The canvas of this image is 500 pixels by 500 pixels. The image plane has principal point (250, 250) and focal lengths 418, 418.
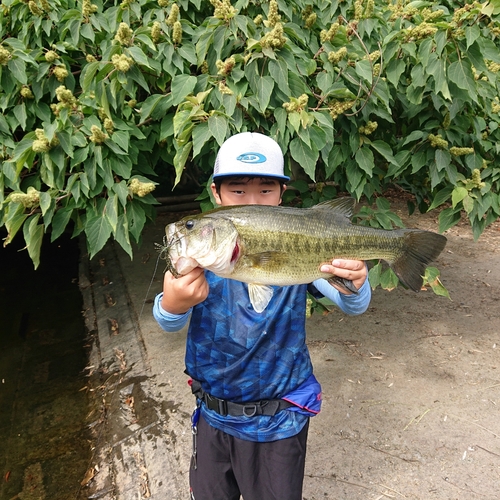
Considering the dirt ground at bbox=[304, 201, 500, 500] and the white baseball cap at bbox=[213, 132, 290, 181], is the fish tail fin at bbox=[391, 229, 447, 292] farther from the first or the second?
the dirt ground at bbox=[304, 201, 500, 500]

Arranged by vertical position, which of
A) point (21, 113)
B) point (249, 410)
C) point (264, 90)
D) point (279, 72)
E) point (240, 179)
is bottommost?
point (249, 410)

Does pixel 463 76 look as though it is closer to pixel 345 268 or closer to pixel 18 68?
pixel 345 268

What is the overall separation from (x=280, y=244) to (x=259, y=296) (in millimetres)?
233

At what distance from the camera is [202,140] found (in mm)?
2766

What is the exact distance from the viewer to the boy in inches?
79.7

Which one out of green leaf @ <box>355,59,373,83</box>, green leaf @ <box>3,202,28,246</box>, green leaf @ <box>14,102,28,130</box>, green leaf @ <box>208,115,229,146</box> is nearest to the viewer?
green leaf @ <box>208,115,229,146</box>

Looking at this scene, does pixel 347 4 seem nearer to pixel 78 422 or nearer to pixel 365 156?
pixel 365 156

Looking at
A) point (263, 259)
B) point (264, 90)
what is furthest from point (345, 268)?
point (264, 90)

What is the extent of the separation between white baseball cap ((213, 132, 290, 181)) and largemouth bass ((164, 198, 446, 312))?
0.28 metres

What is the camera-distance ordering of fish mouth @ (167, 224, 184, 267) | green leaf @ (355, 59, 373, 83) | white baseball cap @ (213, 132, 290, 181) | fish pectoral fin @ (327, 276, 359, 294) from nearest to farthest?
1. fish mouth @ (167, 224, 184, 267)
2. fish pectoral fin @ (327, 276, 359, 294)
3. white baseball cap @ (213, 132, 290, 181)
4. green leaf @ (355, 59, 373, 83)

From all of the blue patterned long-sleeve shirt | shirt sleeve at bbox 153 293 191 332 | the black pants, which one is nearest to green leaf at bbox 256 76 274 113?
the blue patterned long-sleeve shirt

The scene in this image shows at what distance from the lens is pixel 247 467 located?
206cm

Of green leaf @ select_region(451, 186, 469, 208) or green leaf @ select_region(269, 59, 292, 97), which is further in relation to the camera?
green leaf @ select_region(451, 186, 469, 208)

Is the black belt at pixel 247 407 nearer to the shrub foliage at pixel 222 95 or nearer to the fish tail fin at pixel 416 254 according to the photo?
the fish tail fin at pixel 416 254
